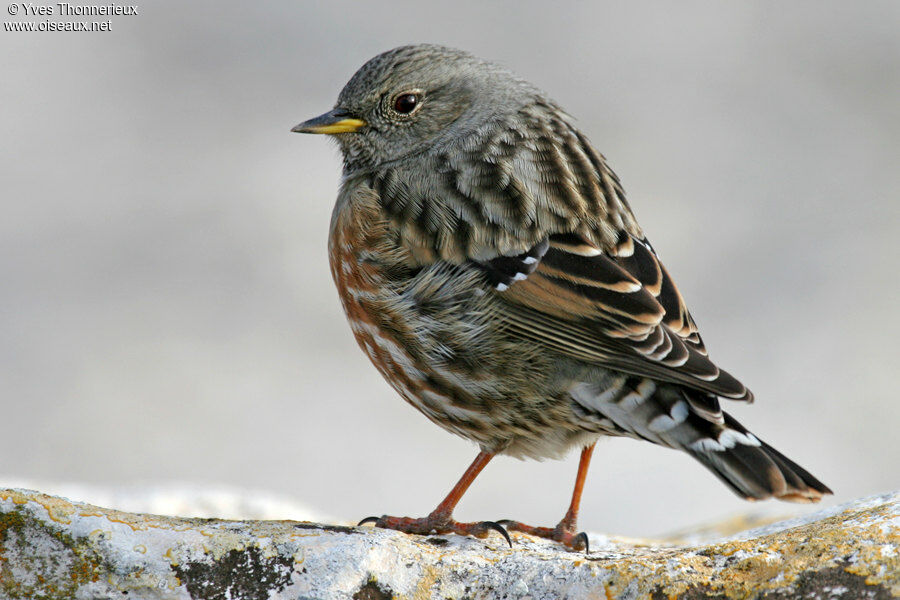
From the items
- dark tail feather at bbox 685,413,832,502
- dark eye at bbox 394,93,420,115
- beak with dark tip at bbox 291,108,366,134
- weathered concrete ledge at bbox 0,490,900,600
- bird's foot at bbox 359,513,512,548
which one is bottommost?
weathered concrete ledge at bbox 0,490,900,600

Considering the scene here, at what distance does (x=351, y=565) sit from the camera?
2.98 m

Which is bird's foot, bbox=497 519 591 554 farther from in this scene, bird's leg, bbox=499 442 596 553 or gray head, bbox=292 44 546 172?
gray head, bbox=292 44 546 172

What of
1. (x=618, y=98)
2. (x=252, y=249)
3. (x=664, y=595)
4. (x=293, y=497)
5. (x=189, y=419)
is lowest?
(x=664, y=595)

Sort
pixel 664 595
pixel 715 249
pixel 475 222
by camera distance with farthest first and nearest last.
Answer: pixel 715 249 → pixel 475 222 → pixel 664 595

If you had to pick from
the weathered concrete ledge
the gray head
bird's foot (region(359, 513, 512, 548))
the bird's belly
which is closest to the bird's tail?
the bird's belly

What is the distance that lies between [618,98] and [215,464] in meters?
5.33

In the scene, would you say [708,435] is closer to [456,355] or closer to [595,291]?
[595,291]

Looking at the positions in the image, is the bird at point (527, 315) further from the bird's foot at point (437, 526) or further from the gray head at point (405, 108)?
the gray head at point (405, 108)

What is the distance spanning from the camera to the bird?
3.70 m

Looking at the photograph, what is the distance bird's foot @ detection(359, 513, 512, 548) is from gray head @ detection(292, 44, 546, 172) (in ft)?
5.51

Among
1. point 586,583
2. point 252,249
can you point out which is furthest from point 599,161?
point 252,249

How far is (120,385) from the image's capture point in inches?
310

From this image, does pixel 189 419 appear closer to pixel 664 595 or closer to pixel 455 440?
pixel 455 440


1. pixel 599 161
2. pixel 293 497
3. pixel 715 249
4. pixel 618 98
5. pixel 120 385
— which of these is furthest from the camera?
pixel 618 98
